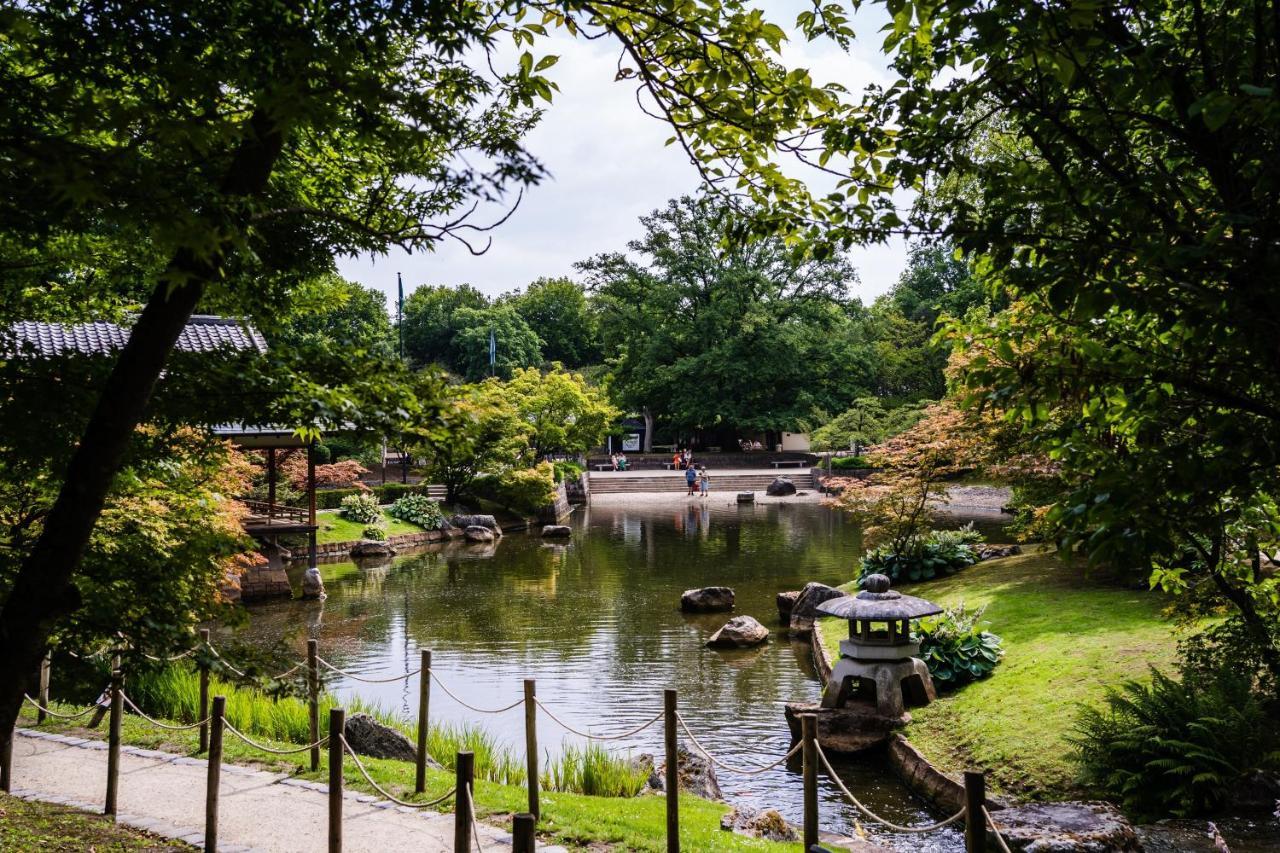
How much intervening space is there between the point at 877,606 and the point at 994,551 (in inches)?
360

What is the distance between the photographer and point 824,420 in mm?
49500

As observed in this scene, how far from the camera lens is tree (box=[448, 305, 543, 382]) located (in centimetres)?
6319

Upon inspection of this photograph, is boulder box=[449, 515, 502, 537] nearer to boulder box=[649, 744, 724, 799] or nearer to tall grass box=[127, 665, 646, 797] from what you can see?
tall grass box=[127, 665, 646, 797]

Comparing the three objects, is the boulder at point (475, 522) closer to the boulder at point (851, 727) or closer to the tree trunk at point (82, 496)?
the boulder at point (851, 727)

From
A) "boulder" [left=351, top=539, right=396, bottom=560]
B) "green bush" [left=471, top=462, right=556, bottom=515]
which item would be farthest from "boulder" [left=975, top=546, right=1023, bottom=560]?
"green bush" [left=471, top=462, right=556, bottom=515]

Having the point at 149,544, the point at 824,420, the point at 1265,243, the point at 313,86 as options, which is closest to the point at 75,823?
the point at 149,544

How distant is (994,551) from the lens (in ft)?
60.3

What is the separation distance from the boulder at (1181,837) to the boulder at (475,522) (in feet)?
82.7

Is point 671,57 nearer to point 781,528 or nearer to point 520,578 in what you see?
point 520,578

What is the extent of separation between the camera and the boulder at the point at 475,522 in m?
30.6

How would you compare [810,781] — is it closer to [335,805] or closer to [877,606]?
[335,805]

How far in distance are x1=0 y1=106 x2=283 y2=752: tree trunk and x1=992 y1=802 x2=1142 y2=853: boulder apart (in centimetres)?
578

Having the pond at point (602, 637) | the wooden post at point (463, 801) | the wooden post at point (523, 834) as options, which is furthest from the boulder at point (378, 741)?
the wooden post at point (523, 834)

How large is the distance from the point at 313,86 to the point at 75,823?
18.3 feet
